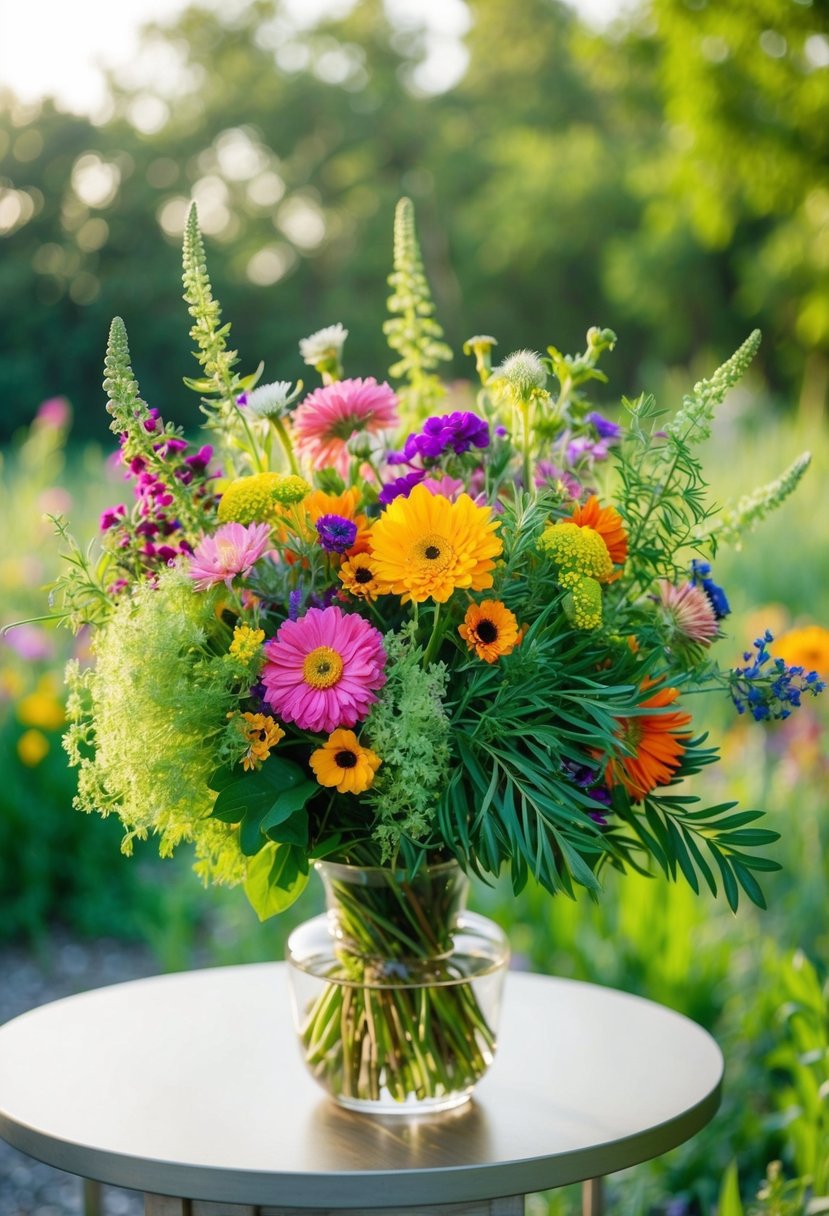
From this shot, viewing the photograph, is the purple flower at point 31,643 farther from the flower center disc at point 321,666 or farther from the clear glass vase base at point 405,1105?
the flower center disc at point 321,666

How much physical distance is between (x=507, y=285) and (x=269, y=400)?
72.3ft

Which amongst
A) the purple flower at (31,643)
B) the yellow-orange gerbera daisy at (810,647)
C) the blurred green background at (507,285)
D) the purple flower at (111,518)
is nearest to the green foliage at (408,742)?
the purple flower at (111,518)

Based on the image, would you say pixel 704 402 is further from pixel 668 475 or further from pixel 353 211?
pixel 353 211

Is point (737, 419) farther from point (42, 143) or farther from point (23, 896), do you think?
point (42, 143)

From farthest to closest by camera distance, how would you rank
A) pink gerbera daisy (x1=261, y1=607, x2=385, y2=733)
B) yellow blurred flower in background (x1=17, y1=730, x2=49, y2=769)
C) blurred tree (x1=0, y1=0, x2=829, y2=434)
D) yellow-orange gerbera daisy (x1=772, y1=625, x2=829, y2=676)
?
blurred tree (x1=0, y1=0, x2=829, y2=434)
yellow blurred flower in background (x1=17, y1=730, x2=49, y2=769)
yellow-orange gerbera daisy (x1=772, y1=625, x2=829, y2=676)
pink gerbera daisy (x1=261, y1=607, x2=385, y2=733)

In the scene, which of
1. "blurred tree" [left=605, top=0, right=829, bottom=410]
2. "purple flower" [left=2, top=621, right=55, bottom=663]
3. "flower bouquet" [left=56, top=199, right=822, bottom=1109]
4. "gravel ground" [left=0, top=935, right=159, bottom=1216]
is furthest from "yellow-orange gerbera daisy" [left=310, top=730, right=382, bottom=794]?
"blurred tree" [left=605, top=0, right=829, bottom=410]

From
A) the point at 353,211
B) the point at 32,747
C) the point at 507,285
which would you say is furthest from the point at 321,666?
the point at 507,285

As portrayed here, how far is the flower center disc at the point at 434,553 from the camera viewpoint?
3.35ft

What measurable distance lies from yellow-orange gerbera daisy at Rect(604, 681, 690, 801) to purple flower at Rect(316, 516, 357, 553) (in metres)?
0.29

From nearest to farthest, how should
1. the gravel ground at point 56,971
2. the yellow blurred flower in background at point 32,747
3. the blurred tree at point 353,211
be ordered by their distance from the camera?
1. the gravel ground at point 56,971
2. the yellow blurred flower in background at point 32,747
3. the blurred tree at point 353,211

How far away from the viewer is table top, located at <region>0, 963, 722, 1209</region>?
115cm

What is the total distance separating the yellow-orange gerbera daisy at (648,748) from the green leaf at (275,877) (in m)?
0.29

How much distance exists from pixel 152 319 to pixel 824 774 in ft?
52.7

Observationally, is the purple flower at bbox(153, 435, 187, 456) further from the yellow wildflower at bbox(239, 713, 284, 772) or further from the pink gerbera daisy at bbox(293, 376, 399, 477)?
the yellow wildflower at bbox(239, 713, 284, 772)
